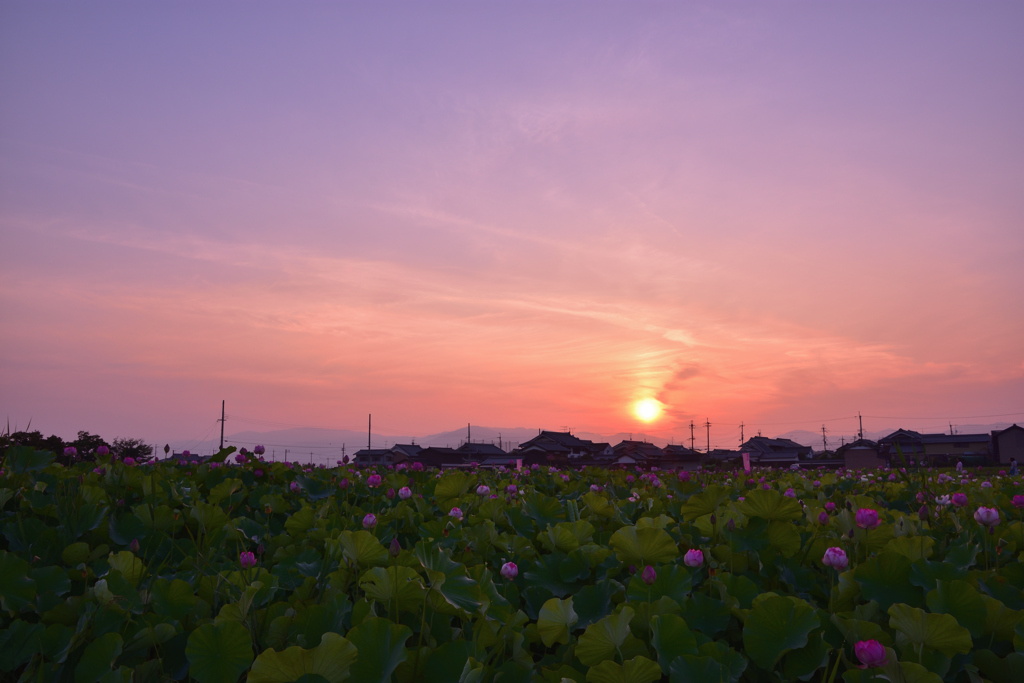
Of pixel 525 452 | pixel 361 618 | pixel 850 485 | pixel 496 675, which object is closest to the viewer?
pixel 496 675

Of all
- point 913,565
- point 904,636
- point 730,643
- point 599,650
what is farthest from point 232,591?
point 913,565

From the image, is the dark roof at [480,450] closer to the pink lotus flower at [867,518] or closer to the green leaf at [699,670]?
the pink lotus flower at [867,518]

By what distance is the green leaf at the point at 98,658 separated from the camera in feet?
5.18

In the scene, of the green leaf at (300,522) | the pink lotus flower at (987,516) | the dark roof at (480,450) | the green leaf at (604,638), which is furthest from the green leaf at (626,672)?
the dark roof at (480,450)

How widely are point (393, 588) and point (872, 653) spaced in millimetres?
1217

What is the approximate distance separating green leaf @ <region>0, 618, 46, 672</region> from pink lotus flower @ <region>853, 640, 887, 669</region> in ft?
7.32

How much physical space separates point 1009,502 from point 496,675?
394 centimetres

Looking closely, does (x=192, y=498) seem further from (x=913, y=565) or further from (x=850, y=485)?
(x=850, y=485)

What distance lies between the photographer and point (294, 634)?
1650mm

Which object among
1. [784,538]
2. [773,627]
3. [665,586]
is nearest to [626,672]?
[773,627]

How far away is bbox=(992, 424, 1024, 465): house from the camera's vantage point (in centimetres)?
6106

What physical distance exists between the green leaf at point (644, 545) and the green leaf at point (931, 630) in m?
0.79

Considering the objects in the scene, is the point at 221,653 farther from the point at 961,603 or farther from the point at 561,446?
the point at 561,446

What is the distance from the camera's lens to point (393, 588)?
5.54ft
